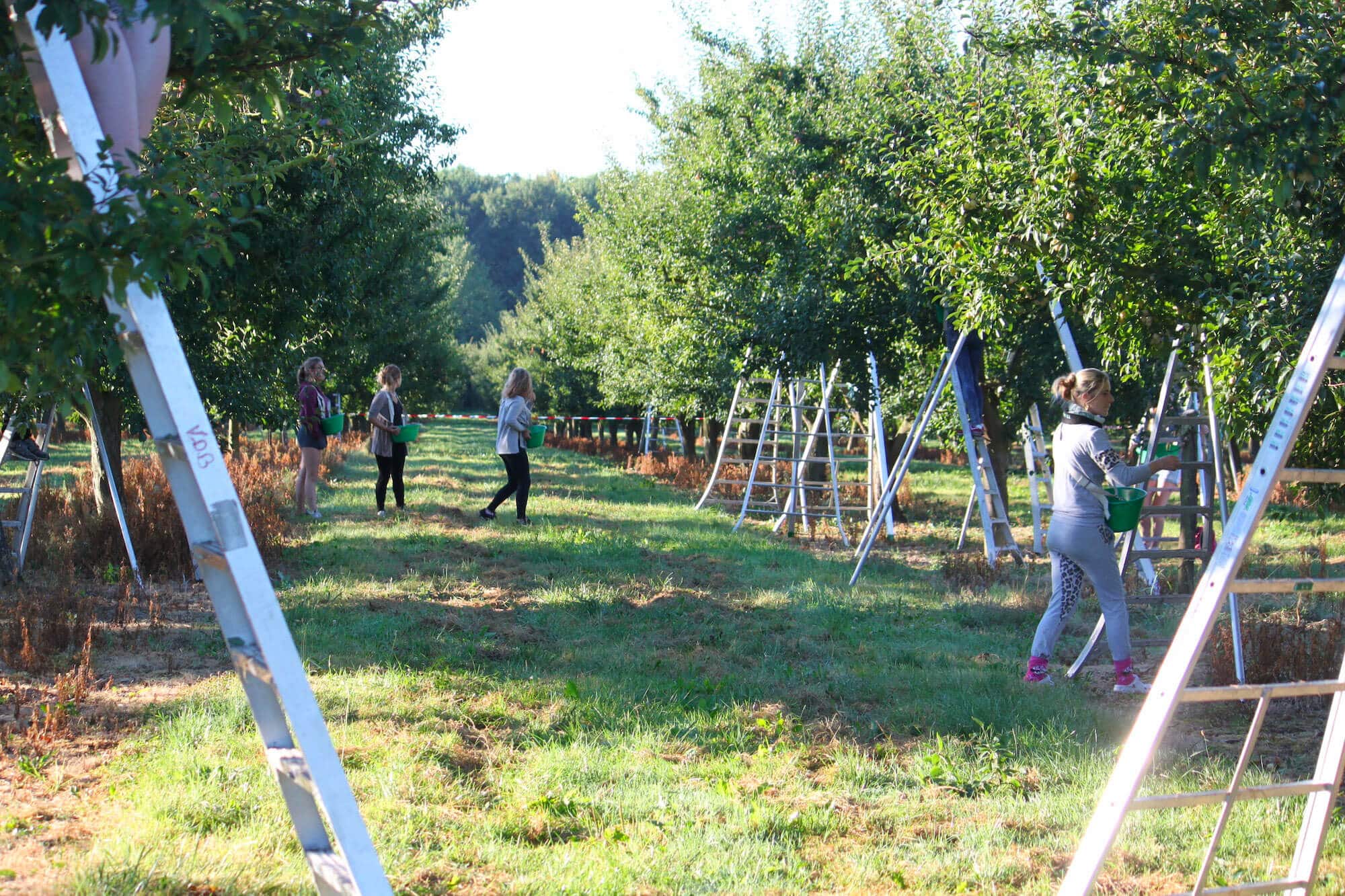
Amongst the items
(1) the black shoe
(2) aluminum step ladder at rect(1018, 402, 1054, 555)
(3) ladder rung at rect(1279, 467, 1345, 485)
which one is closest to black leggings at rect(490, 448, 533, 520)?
(1) the black shoe

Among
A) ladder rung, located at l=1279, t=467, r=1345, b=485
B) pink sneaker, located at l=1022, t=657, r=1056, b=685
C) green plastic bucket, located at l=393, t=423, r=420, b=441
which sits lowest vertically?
pink sneaker, located at l=1022, t=657, r=1056, b=685

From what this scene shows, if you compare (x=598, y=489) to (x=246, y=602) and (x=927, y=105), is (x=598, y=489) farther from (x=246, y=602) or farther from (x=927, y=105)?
(x=246, y=602)

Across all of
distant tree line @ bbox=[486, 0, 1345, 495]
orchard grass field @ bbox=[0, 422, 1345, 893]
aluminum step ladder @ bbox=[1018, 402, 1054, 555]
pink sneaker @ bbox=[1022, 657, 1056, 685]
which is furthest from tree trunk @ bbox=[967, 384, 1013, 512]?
pink sneaker @ bbox=[1022, 657, 1056, 685]

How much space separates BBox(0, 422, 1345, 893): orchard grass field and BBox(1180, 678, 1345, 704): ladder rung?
1.00 m

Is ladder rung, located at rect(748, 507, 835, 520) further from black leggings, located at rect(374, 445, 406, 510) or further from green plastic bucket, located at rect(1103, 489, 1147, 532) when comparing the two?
green plastic bucket, located at rect(1103, 489, 1147, 532)

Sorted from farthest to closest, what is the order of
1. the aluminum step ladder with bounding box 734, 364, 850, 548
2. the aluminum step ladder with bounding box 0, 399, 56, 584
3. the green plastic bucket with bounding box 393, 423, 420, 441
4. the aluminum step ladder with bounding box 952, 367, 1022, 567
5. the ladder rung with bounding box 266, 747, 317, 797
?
the aluminum step ladder with bounding box 734, 364, 850, 548 < the green plastic bucket with bounding box 393, 423, 420, 441 < the aluminum step ladder with bounding box 952, 367, 1022, 567 < the aluminum step ladder with bounding box 0, 399, 56, 584 < the ladder rung with bounding box 266, 747, 317, 797

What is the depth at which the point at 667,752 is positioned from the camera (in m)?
4.84

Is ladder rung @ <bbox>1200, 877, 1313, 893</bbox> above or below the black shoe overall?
below

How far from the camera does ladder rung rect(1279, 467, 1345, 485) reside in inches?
115

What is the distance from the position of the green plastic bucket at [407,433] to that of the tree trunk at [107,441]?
2.77 m

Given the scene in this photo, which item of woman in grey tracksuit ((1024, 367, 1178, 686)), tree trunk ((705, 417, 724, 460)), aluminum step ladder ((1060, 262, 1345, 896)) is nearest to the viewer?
aluminum step ladder ((1060, 262, 1345, 896))

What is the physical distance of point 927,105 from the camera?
8.16 m

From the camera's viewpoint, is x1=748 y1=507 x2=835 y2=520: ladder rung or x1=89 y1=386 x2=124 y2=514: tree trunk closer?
x1=89 y1=386 x2=124 y2=514: tree trunk

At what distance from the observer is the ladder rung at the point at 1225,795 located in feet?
9.00
